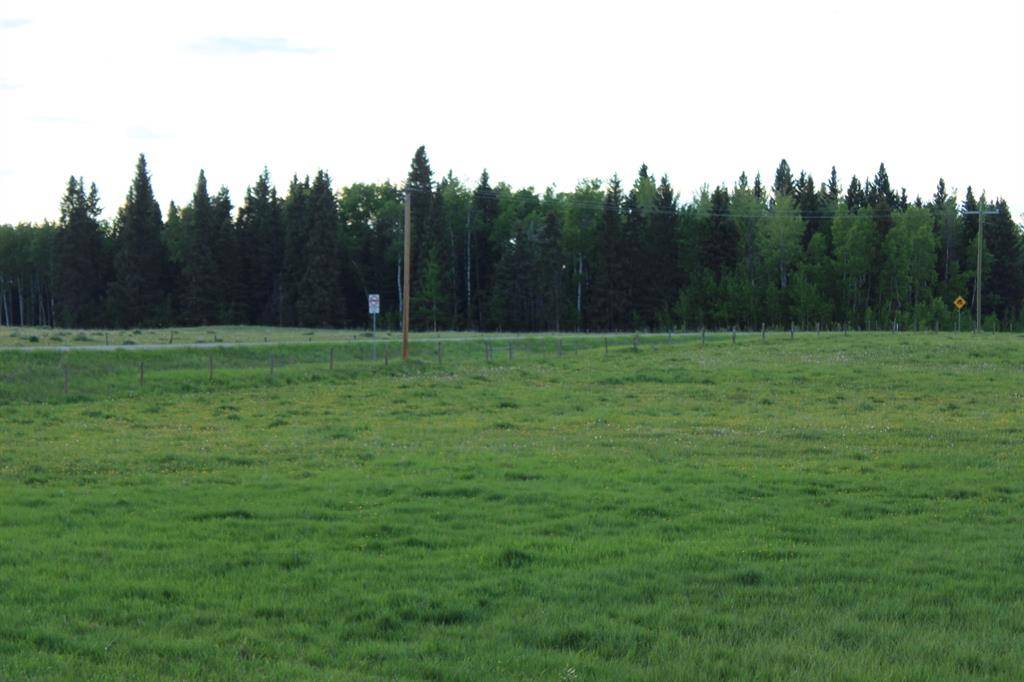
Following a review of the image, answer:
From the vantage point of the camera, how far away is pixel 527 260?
115750 millimetres

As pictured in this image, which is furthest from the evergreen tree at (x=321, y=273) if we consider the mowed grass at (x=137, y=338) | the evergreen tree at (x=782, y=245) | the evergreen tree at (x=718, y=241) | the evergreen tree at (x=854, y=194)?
the evergreen tree at (x=854, y=194)

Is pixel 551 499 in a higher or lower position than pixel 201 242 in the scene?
lower

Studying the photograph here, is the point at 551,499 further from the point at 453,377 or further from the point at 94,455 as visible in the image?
the point at 453,377

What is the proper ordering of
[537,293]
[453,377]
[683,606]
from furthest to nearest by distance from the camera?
[537,293] → [453,377] → [683,606]

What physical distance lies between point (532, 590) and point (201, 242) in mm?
111535

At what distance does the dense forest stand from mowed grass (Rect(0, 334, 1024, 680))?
82.2 metres

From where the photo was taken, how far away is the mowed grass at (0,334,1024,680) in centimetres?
923

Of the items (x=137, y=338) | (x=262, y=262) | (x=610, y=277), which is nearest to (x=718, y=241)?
(x=610, y=277)

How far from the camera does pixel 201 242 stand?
384ft

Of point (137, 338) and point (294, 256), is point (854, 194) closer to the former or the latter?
point (294, 256)

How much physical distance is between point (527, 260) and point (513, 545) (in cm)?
10297

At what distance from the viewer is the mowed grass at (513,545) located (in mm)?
9234

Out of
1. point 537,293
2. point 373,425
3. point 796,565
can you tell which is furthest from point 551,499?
point 537,293

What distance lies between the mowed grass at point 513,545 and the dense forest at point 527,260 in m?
82.2
